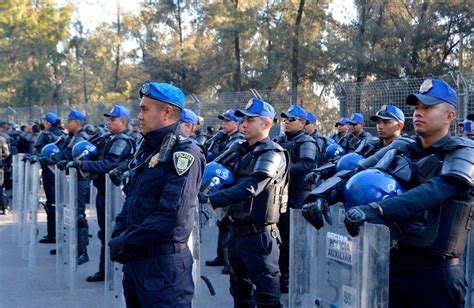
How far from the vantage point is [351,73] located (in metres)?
23.8

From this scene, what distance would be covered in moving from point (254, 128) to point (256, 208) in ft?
2.23

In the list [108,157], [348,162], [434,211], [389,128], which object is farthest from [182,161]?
[108,157]

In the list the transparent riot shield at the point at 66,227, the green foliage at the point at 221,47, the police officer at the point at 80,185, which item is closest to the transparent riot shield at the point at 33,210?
the police officer at the point at 80,185

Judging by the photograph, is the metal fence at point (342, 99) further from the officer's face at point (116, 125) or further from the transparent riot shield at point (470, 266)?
the officer's face at point (116, 125)

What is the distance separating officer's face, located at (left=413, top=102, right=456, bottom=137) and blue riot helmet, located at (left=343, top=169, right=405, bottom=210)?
39 centimetres

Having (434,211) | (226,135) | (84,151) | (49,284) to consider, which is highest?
(226,135)

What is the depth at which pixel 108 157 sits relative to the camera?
23.6 feet

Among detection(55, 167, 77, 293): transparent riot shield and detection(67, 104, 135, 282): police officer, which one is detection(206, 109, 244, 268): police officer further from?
detection(55, 167, 77, 293): transparent riot shield

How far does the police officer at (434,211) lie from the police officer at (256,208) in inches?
54.0

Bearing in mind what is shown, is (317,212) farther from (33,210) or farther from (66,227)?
(33,210)

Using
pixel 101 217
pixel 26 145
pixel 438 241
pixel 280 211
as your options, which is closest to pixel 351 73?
pixel 26 145

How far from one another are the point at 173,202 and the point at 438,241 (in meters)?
1.46

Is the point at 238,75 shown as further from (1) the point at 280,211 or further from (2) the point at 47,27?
(1) the point at 280,211

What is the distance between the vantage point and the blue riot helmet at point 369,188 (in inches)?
121
